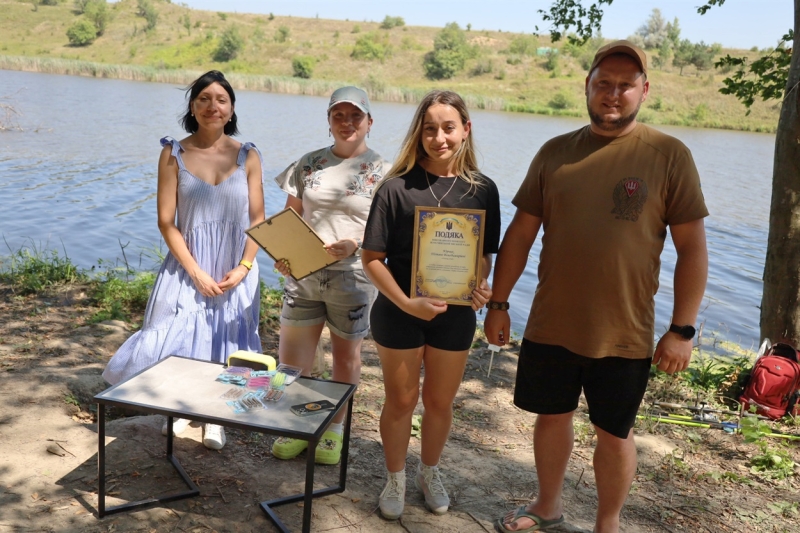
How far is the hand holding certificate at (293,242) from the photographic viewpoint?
316 centimetres

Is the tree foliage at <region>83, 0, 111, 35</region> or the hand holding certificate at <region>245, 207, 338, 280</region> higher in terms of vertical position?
the tree foliage at <region>83, 0, 111, 35</region>

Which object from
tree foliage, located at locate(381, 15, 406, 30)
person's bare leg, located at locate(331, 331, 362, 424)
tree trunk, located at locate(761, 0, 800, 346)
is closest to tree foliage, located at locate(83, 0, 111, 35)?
tree foliage, located at locate(381, 15, 406, 30)

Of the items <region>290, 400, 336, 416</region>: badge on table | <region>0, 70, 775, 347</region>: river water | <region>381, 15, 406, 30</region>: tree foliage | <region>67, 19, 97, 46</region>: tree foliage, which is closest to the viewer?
<region>290, 400, 336, 416</region>: badge on table

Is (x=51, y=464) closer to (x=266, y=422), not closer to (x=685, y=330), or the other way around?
(x=266, y=422)

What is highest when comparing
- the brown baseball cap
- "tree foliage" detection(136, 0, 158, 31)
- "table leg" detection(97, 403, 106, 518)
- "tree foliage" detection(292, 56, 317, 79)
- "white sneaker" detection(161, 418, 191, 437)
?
"tree foliage" detection(136, 0, 158, 31)

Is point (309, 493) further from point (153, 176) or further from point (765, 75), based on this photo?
point (153, 176)

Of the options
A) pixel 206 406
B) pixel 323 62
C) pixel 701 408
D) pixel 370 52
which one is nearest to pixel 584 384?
pixel 206 406

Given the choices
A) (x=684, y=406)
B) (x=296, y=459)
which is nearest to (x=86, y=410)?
(x=296, y=459)

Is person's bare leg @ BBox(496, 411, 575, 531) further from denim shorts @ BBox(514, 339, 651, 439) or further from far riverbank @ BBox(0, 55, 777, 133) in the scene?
far riverbank @ BBox(0, 55, 777, 133)

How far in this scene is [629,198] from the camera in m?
2.50

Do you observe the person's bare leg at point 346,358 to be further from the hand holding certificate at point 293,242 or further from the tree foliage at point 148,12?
the tree foliage at point 148,12

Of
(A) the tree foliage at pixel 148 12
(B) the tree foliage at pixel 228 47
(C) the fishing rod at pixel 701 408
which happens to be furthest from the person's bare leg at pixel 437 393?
(A) the tree foliage at pixel 148 12

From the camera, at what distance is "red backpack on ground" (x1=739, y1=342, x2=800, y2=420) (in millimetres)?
4512

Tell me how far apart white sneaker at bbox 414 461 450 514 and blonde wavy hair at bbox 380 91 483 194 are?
1369 millimetres
